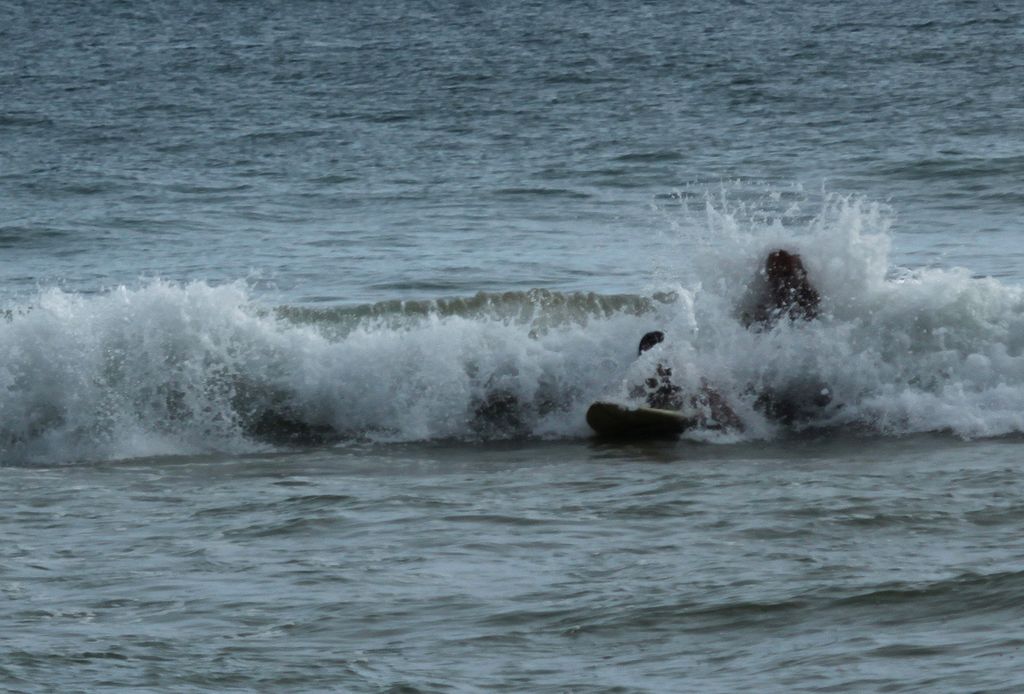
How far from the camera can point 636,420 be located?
9086 mm

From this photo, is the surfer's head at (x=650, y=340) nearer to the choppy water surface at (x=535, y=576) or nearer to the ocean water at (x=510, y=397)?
the ocean water at (x=510, y=397)

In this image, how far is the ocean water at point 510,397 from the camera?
5.54 m

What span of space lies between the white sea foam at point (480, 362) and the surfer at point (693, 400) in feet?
0.24

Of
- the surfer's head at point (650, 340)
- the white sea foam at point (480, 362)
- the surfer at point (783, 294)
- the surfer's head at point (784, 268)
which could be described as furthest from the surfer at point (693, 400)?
the surfer's head at point (784, 268)

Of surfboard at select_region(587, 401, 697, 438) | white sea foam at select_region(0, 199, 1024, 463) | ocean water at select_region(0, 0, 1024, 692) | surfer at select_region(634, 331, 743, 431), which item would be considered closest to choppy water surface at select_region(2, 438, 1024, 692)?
ocean water at select_region(0, 0, 1024, 692)

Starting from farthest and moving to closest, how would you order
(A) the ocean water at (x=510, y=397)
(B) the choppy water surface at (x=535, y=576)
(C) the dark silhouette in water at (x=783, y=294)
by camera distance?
(C) the dark silhouette in water at (x=783, y=294) < (A) the ocean water at (x=510, y=397) < (B) the choppy water surface at (x=535, y=576)

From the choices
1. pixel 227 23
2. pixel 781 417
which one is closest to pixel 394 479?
pixel 781 417

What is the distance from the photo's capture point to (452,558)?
6.48 metres

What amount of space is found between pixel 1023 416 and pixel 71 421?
203 inches

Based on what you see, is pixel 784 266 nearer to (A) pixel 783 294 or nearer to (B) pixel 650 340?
(A) pixel 783 294

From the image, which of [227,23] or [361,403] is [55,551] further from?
[227,23]

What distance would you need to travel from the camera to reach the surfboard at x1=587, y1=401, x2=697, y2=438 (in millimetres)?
9031

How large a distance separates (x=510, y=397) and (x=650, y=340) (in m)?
0.86

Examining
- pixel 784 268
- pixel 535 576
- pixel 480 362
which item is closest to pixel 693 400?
pixel 784 268
